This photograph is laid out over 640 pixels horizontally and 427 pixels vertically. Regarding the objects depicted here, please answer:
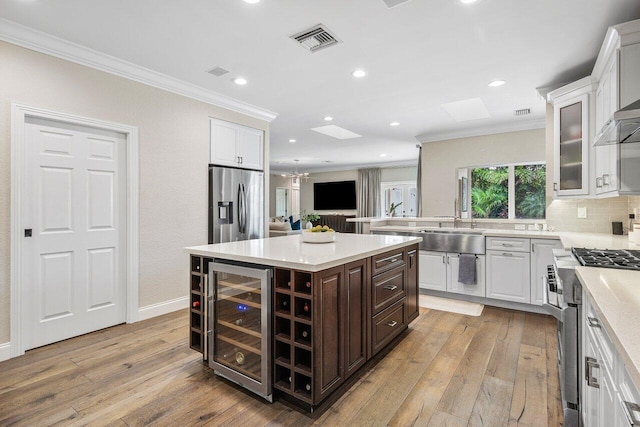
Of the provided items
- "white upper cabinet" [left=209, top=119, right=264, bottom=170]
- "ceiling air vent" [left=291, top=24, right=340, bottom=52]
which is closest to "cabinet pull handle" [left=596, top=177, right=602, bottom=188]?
"ceiling air vent" [left=291, top=24, right=340, bottom=52]

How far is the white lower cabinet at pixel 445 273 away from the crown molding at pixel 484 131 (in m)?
2.56

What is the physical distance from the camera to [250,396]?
6.65 feet

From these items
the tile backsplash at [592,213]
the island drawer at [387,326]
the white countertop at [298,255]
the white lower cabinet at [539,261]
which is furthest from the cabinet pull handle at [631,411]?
the white lower cabinet at [539,261]

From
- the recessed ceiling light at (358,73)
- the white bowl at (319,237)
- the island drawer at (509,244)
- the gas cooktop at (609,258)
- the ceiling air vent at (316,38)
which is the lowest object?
the island drawer at (509,244)

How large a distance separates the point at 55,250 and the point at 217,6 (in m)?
2.42

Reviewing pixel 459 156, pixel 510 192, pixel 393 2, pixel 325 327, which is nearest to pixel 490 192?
pixel 510 192

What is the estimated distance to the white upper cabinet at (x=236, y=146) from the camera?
13.5 feet

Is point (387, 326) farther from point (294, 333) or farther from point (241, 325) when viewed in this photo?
point (241, 325)

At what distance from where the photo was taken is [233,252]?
2.16 m

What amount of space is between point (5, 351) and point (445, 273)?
4405 millimetres

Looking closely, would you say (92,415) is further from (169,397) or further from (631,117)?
(631,117)

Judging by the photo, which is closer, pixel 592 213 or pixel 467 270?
pixel 592 213

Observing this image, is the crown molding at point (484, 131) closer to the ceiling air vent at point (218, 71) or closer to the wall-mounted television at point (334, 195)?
the ceiling air vent at point (218, 71)

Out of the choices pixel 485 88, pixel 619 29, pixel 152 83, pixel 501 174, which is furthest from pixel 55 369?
pixel 501 174
